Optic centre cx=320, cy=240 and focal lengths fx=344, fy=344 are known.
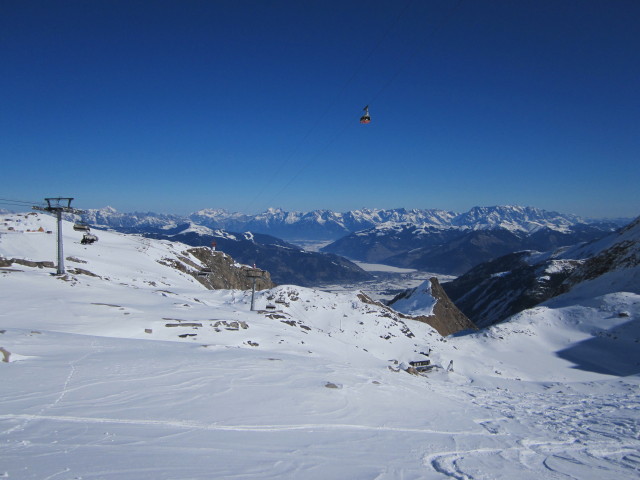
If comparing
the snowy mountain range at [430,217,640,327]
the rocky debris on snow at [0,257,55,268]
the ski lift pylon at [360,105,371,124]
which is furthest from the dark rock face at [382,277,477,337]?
the rocky debris on snow at [0,257,55,268]

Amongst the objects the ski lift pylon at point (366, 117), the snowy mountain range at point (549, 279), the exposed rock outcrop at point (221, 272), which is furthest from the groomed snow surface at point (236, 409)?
the snowy mountain range at point (549, 279)

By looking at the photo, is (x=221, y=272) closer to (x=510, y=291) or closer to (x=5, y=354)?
(x=5, y=354)

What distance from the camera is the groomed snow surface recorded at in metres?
6.73

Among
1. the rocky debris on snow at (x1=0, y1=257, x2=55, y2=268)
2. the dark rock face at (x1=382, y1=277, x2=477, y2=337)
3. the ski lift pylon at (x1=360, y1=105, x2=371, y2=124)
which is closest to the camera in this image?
the ski lift pylon at (x1=360, y1=105, x2=371, y2=124)

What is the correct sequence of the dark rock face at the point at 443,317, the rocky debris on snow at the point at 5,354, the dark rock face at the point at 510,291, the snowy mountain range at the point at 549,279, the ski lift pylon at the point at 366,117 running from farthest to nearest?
the dark rock face at the point at 510,291 → the snowy mountain range at the point at 549,279 → the dark rock face at the point at 443,317 → the ski lift pylon at the point at 366,117 → the rocky debris on snow at the point at 5,354

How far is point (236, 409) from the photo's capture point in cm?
982

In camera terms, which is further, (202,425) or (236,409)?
(236,409)

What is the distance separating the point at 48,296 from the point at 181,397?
68.3 feet

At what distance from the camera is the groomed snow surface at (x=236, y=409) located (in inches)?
265

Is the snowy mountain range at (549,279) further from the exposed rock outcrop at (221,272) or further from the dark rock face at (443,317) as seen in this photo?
the exposed rock outcrop at (221,272)

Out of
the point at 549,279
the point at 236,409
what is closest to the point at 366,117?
the point at 236,409

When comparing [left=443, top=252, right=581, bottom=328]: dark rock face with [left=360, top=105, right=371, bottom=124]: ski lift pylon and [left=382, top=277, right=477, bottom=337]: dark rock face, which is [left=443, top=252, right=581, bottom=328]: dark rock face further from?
[left=360, top=105, right=371, bottom=124]: ski lift pylon

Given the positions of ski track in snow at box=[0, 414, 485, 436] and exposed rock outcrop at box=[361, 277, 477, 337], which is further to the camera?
exposed rock outcrop at box=[361, 277, 477, 337]

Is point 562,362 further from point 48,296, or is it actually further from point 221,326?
point 48,296
